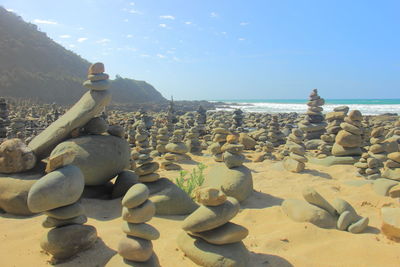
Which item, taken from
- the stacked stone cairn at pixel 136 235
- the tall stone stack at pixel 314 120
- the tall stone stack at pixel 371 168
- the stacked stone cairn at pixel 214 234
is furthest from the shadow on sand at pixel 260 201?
the tall stone stack at pixel 314 120

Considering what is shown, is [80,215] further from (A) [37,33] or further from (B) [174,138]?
(A) [37,33]

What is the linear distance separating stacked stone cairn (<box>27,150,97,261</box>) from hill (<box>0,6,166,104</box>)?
41613 mm

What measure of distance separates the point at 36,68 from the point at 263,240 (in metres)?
51.1

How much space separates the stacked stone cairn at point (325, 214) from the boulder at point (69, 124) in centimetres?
353

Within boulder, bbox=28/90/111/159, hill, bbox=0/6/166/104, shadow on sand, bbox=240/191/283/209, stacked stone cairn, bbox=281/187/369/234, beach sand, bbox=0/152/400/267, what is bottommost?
shadow on sand, bbox=240/191/283/209

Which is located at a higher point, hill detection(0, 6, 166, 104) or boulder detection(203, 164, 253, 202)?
hill detection(0, 6, 166, 104)

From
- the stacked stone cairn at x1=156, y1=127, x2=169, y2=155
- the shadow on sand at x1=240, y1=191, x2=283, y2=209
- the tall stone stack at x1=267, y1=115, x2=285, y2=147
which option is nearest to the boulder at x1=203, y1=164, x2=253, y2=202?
the shadow on sand at x1=240, y1=191, x2=283, y2=209

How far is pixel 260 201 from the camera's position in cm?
541

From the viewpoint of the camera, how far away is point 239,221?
446 centimetres

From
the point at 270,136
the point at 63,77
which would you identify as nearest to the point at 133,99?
the point at 63,77

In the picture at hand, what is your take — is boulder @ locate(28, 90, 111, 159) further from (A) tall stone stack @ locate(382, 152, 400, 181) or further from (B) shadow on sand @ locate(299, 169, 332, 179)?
(A) tall stone stack @ locate(382, 152, 400, 181)

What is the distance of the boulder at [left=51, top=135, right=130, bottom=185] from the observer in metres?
4.98

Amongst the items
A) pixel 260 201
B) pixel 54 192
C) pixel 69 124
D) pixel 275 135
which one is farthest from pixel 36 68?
pixel 54 192

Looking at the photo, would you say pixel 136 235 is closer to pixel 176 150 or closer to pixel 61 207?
pixel 61 207
